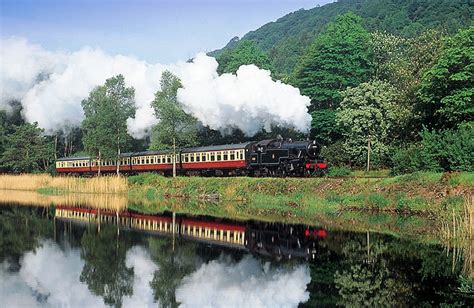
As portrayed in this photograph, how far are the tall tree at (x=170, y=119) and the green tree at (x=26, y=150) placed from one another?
968 inches

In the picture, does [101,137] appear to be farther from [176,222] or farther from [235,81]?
[176,222]

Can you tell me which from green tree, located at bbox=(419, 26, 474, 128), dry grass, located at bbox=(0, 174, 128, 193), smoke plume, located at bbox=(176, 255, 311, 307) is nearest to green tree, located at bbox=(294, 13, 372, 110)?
green tree, located at bbox=(419, 26, 474, 128)

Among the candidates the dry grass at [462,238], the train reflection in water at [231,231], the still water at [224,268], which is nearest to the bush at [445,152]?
the dry grass at [462,238]

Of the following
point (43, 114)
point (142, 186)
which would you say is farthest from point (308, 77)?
point (43, 114)

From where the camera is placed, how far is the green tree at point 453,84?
→ 3991 centimetres

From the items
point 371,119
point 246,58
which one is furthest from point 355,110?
point 246,58

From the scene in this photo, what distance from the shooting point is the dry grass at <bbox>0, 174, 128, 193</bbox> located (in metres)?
54.3

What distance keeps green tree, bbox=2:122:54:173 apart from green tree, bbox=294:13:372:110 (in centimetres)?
3358

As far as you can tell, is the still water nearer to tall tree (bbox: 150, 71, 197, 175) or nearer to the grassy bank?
the grassy bank

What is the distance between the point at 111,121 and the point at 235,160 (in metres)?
17.3

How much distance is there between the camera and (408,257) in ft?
65.1

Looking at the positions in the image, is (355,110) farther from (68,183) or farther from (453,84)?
(68,183)

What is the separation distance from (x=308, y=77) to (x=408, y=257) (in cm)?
Result: 4494

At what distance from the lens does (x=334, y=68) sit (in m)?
62.8
